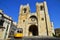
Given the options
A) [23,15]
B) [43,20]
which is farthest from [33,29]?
[23,15]

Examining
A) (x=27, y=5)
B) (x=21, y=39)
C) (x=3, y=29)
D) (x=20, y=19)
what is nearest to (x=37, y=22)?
(x=20, y=19)

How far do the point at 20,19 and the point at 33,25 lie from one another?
20.1ft

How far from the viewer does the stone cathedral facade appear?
31922 millimetres

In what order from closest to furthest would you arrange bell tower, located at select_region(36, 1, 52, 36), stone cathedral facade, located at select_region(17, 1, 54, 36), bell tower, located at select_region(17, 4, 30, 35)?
bell tower, located at select_region(36, 1, 52, 36) → stone cathedral facade, located at select_region(17, 1, 54, 36) → bell tower, located at select_region(17, 4, 30, 35)

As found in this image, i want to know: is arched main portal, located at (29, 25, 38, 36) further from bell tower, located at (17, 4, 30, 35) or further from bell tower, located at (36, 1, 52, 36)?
bell tower, located at (36, 1, 52, 36)

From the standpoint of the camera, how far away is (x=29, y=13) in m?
37.3

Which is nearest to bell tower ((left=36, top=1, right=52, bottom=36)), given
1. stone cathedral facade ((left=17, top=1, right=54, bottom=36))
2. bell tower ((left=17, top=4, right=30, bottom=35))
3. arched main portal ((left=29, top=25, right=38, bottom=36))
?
stone cathedral facade ((left=17, top=1, right=54, bottom=36))

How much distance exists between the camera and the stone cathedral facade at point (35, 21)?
1257 inches

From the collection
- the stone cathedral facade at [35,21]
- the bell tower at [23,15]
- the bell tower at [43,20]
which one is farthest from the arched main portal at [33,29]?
the bell tower at [43,20]

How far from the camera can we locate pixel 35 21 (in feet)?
115

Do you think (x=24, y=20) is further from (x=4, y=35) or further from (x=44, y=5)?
(x=4, y=35)

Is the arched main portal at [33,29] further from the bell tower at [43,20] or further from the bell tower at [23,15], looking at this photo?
the bell tower at [43,20]

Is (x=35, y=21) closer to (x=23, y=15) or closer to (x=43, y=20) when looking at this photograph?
(x=43, y=20)

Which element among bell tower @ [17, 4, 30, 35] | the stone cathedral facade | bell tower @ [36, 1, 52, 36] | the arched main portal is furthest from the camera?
the arched main portal
